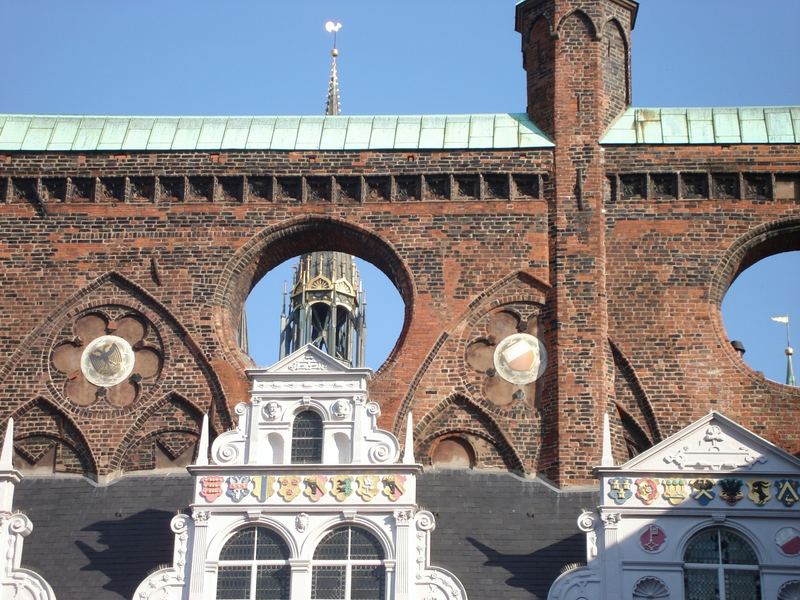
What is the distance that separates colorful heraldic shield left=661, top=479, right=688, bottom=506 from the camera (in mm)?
33156

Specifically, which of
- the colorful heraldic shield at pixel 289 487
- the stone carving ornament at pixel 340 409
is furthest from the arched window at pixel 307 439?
the colorful heraldic shield at pixel 289 487

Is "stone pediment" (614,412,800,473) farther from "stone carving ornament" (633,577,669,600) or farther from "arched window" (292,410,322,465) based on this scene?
"arched window" (292,410,322,465)

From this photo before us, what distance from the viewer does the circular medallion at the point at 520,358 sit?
128 ft

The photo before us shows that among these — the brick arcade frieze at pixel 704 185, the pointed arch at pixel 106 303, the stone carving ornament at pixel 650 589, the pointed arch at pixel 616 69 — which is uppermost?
the pointed arch at pixel 616 69

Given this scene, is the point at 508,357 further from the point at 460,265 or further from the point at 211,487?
the point at 211,487

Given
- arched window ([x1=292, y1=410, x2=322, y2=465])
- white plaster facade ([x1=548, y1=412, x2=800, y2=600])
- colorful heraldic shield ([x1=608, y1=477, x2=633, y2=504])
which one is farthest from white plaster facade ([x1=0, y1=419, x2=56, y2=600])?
colorful heraldic shield ([x1=608, y1=477, x2=633, y2=504])

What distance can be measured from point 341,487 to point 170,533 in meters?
3.79

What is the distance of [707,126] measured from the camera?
40.9 meters

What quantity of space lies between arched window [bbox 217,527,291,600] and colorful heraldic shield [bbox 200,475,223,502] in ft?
2.52

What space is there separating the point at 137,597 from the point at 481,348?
927 cm

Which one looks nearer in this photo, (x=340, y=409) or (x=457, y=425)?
(x=340, y=409)

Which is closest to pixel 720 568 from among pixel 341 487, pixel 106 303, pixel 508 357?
pixel 341 487

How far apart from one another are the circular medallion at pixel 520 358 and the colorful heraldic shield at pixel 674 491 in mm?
5973

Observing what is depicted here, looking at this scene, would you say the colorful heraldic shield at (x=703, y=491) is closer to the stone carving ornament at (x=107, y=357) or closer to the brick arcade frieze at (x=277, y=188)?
the brick arcade frieze at (x=277, y=188)
